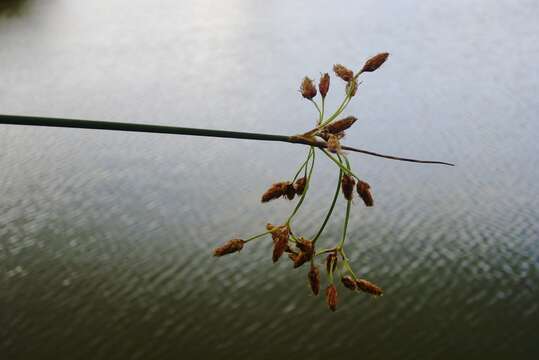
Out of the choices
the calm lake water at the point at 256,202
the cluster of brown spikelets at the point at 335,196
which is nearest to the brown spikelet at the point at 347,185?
the cluster of brown spikelets at the point at 335,196

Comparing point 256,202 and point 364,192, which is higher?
point 364,192

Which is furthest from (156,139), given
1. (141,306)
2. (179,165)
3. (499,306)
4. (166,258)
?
(499,306)

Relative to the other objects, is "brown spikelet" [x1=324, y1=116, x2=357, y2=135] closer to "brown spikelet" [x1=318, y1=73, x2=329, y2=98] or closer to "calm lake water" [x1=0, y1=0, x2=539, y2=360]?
"brown spikelet" [x1=318, y1=73, x2=329, y2=98]

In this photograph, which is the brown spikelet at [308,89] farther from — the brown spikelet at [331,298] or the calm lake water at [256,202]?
the calm lake water at [256,202]

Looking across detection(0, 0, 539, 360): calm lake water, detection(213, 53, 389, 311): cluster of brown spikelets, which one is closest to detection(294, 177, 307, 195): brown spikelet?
detection(213, 53, 389, 311): cluster of brown spikelets

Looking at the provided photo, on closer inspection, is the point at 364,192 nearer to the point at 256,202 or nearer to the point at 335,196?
the point at 335,196

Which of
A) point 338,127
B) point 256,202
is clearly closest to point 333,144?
point 338,127

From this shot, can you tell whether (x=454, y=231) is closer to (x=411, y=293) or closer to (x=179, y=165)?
(x=411, y=293)
